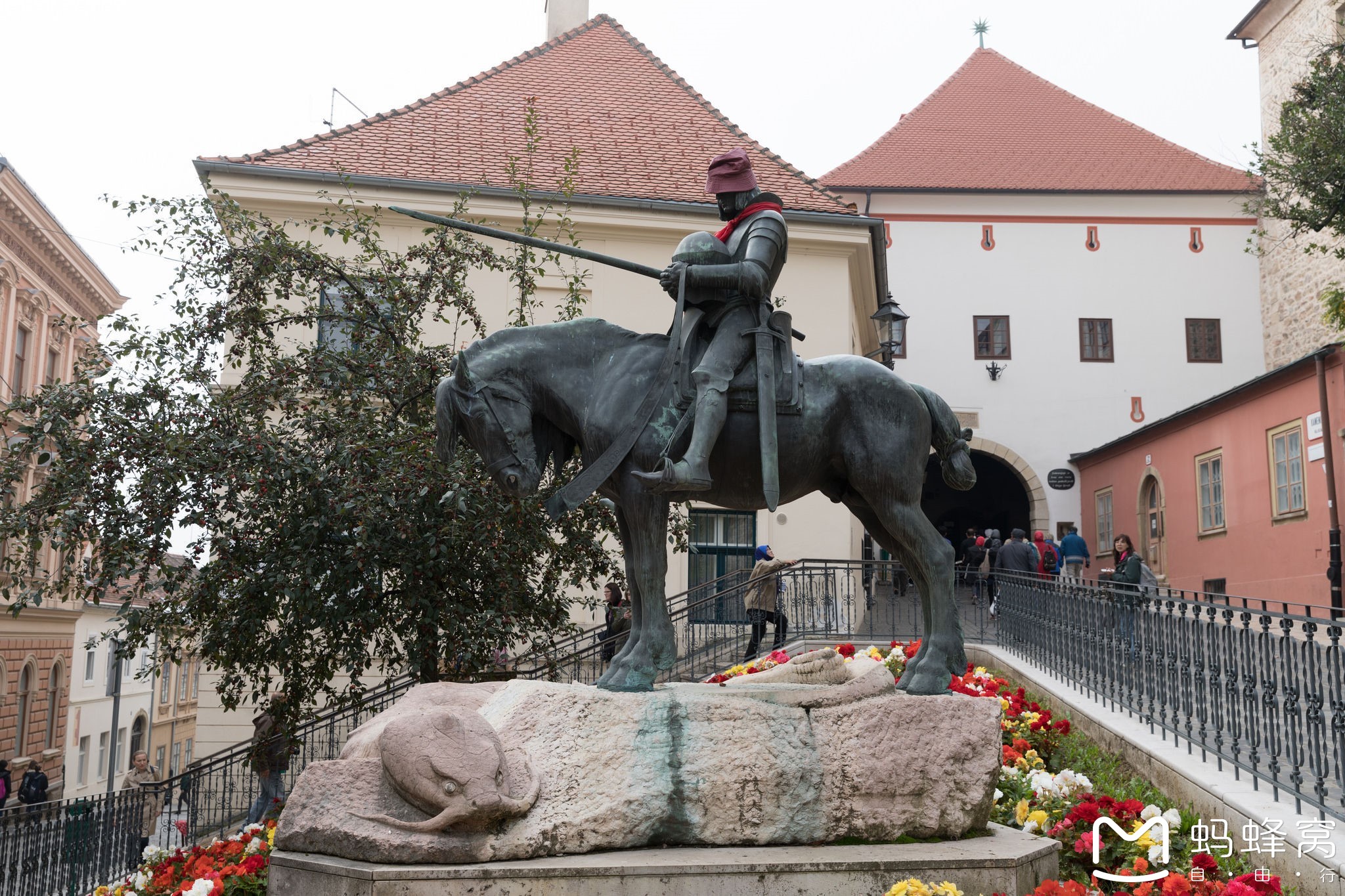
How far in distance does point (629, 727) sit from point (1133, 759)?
195 inches

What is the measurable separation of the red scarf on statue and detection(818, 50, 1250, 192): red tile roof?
2897cm

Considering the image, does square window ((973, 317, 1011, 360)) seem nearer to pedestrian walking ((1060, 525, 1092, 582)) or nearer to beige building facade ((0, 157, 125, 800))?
pedestrian walking ((1060, 525, 1092, 582))

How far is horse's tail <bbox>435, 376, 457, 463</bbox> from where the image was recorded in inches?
214

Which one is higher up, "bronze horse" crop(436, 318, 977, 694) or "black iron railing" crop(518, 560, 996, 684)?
"bronze horse" crop(436, 318, 977, 694)

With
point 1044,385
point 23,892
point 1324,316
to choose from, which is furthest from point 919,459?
point 1044,385

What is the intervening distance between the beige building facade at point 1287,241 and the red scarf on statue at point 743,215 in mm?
25987

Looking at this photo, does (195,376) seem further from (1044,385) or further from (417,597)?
(1044,385)

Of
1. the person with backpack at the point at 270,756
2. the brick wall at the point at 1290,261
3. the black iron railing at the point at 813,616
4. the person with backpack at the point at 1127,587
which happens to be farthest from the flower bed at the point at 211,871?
the brick wall at the point at 1290,261

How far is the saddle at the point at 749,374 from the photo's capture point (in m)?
5.55

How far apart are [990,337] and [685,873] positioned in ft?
99.9

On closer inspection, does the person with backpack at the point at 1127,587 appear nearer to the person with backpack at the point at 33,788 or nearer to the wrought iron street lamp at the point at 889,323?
the wrought iron street lamp at the point at 889,323

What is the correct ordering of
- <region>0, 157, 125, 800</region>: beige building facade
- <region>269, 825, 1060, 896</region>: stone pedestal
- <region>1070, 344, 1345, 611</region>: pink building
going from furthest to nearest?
1. <region>0, 157, 125, 800</region>: beige building facade
2. <region>1070, 344, 1345, 611</region>: pink building
3. <region>269, 825, 1060, 896</region>: stone pedestal

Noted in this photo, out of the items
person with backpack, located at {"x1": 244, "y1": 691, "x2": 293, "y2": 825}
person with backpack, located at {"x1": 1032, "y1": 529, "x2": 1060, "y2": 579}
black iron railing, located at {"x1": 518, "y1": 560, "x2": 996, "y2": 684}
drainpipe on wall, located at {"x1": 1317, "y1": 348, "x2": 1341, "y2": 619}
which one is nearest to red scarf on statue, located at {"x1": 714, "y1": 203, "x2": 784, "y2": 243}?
person with backpack, located at {"x1": 244, "y1": 691, "x2": 293, "y2": 825}

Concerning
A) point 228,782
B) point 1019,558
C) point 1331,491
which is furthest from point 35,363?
point 1331,491
